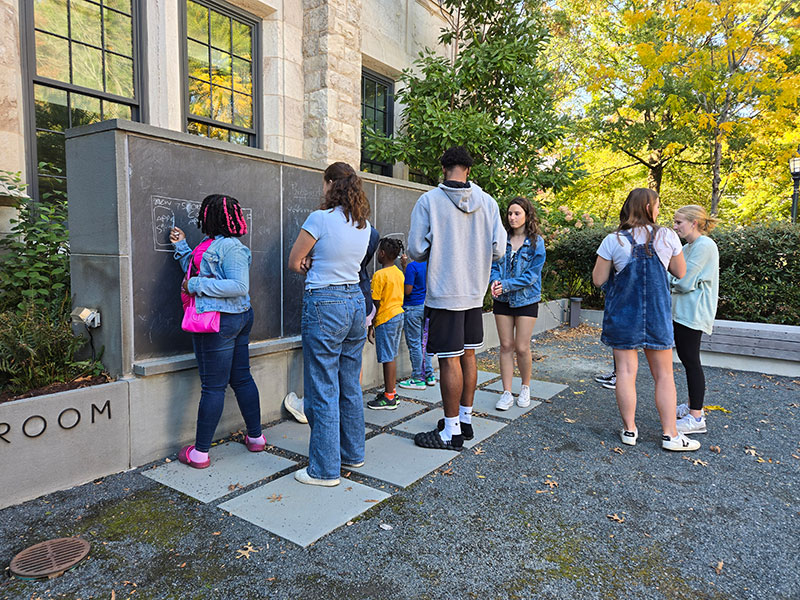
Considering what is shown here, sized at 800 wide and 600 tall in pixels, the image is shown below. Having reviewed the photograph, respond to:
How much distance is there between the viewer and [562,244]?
11.8 m

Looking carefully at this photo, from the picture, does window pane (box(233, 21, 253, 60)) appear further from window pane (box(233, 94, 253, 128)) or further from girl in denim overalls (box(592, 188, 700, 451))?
girl in denim overalls (box(592, 188, 700, 451))

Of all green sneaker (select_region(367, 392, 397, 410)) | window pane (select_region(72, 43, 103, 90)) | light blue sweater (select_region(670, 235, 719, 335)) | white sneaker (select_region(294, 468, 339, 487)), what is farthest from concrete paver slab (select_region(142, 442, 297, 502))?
window pane (select_region(72, 43, 103, 90))

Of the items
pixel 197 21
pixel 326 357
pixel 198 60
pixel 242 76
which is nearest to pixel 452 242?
pixel 326 357

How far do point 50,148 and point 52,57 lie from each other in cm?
96

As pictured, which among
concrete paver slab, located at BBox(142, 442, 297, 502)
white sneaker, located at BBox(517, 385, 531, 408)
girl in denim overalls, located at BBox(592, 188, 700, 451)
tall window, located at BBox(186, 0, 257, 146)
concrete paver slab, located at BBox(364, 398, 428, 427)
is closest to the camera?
concrete paver slab, located at BBox(142, 442, 297, 502)

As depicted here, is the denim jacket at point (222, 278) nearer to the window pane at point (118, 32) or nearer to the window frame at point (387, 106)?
the window pane at point (118, 32)

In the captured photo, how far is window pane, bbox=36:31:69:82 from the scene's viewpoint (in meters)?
5.42

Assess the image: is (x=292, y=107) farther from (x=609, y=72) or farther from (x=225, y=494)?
(x=609, y=72)

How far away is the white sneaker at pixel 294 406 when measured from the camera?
14.9ft

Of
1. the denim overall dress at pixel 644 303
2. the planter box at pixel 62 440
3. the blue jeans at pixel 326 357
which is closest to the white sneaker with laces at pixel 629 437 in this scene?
the denim overall dress at pixel 644 303

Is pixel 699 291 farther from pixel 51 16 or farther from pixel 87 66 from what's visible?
pixel 51 16

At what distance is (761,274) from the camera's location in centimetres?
887

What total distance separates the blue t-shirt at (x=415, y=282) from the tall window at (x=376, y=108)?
15.7 feet

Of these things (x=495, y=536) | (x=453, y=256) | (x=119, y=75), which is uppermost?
(x=119, y=75)
